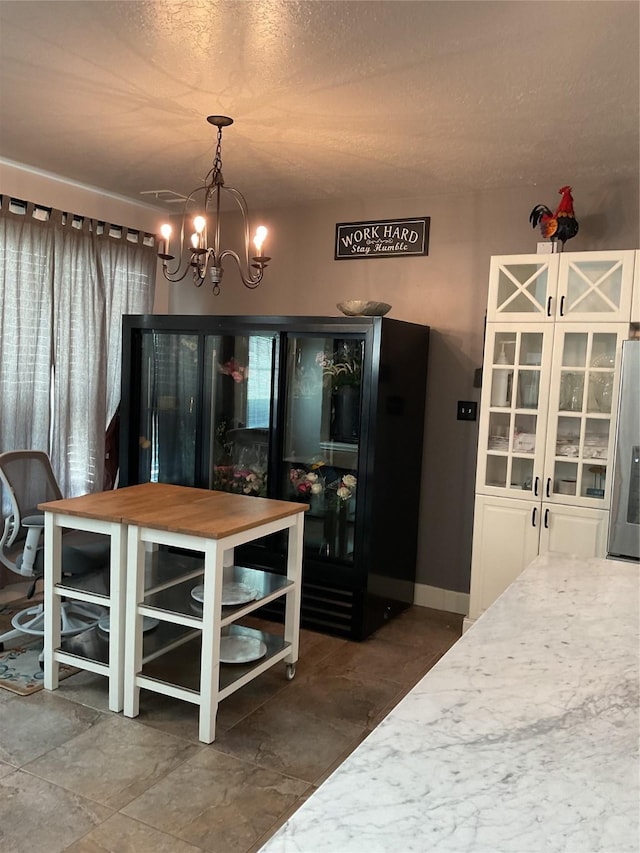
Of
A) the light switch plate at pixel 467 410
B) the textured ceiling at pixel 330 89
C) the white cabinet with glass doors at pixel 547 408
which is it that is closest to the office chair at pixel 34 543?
the textured ceiling at pixel 330 89

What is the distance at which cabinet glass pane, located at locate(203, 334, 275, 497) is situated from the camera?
13.4 ft

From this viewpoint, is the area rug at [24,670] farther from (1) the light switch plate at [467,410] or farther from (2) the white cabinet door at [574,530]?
(1) the light switch plate at [467,410]

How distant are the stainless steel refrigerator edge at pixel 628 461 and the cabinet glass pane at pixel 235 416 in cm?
192

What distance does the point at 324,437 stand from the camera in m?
3.95

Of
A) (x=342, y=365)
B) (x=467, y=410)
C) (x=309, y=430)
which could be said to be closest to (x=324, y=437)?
(x=309, y=430)

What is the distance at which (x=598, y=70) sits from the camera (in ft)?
7.64

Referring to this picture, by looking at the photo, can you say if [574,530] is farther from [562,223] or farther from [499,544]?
[562,223]

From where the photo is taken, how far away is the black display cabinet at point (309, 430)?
12.0 feet

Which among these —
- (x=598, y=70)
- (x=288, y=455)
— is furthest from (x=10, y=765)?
(x=598, y=70)

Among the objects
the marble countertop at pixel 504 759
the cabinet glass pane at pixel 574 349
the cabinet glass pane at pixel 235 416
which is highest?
the cabinet glass pane at pixel 574 349

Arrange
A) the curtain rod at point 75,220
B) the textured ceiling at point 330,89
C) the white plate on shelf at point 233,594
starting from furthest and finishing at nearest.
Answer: the curtain rod at point 75,220, the white plate on shelf at point 233,594, the textured ceiling at point 330,89

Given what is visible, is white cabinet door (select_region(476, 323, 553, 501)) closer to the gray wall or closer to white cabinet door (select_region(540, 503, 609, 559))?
white cabinet door (select_region(540, 503, 609, 559))

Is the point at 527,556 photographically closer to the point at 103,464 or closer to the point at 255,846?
the point at 255,846

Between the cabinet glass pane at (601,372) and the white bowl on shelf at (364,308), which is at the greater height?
the white bowl on shelf at (364,308)
